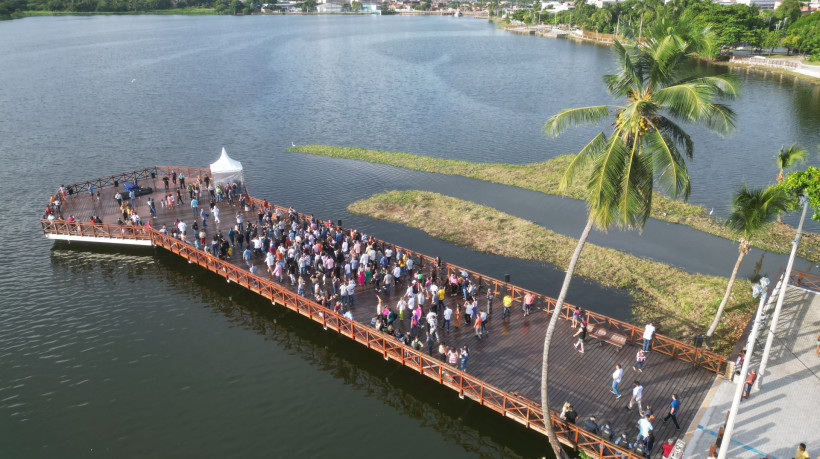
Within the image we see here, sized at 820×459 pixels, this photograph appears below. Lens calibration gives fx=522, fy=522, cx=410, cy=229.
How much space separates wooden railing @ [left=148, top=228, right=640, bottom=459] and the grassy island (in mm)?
12076

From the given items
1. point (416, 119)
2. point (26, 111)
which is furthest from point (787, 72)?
point (26, 111)

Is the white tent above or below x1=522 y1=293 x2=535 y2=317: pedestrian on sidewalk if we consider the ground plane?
above

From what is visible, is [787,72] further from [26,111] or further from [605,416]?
[26,111]

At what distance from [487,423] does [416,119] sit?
5929 centimetres

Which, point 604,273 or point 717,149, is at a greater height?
point 717,149

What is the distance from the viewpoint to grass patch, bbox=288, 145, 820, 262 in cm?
3997

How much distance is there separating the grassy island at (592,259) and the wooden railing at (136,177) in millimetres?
16737

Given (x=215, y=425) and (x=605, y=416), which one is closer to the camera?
(x=605, y=416)

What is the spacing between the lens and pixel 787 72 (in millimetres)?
106062

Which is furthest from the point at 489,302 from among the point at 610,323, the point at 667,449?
the point at 667,449

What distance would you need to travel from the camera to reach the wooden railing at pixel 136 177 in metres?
47.0

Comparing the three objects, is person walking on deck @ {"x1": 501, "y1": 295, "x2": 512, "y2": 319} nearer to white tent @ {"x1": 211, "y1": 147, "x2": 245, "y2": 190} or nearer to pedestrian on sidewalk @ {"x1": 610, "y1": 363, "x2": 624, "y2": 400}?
pedestrian on sidewalk @ {"x1": 610, "y1": 363, "x2": 624, "y2": 400}

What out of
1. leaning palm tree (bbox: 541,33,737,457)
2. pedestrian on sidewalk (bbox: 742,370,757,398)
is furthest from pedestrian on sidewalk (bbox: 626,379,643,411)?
leaning palm tree (bbox: 541,33,737,457)

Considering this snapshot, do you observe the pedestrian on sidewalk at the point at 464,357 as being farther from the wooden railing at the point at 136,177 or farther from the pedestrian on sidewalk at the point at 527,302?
the wooden railing at the point at 136,177
